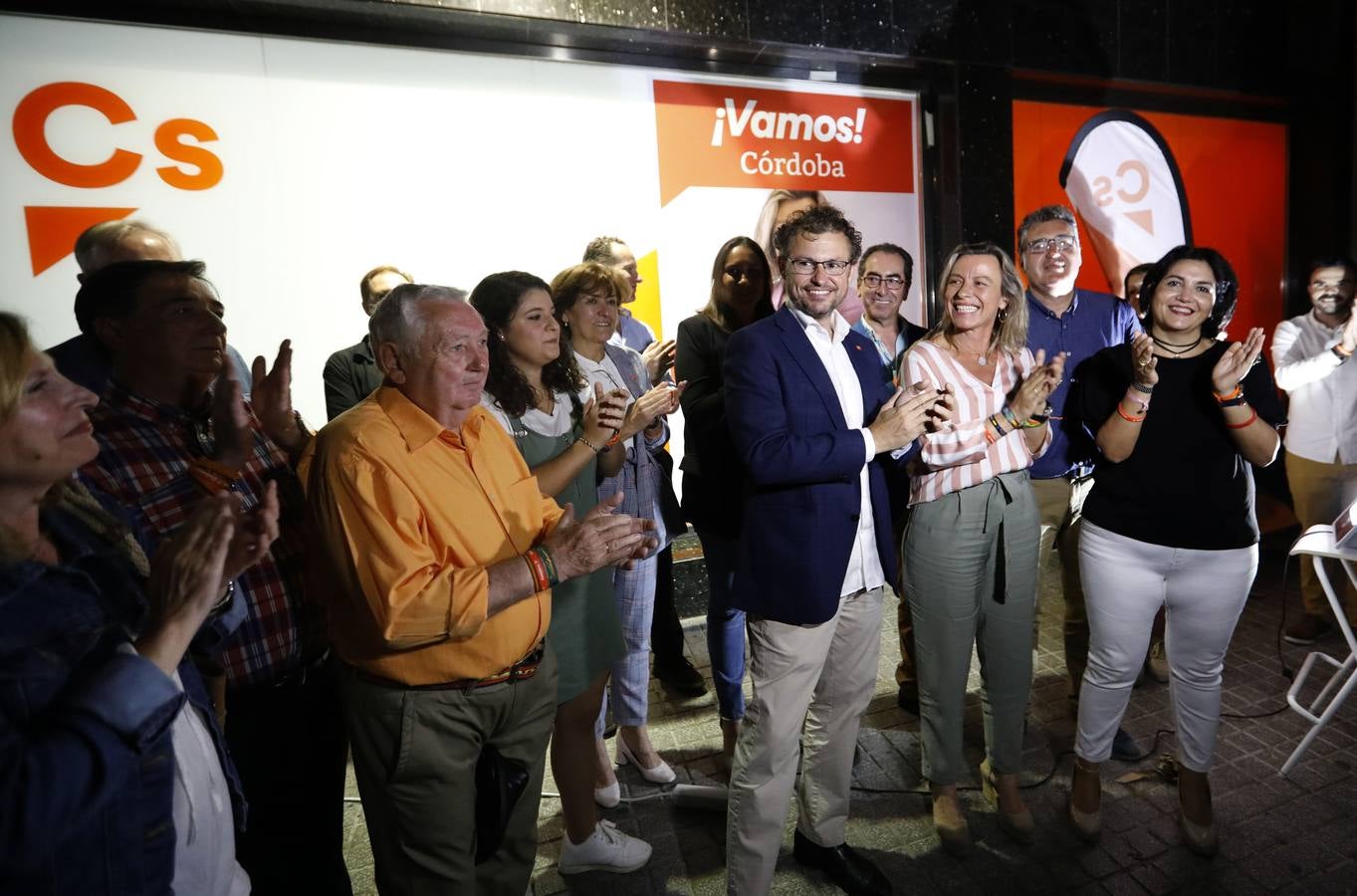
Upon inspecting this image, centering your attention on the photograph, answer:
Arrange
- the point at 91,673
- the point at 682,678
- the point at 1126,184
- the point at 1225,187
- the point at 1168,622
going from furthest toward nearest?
1. the point at 1225,187
2. the point at 1126,184
3. the point at 682,678
4. the point at 1168,622
5. the point at 91,673

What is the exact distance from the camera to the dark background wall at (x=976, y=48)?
3.97 meters

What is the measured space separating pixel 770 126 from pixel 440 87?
2202 mm

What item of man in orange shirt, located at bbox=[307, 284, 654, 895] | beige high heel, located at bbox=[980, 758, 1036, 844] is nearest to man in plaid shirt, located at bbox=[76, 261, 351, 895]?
man in orange shirt, located at bbox=[307, 284, 654, 895]

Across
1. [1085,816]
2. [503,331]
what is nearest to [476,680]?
[503,331]

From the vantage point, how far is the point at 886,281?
3502mm

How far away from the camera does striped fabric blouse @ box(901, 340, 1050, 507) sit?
248 cm

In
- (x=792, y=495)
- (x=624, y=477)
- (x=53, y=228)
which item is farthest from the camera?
(x=53, y=228)

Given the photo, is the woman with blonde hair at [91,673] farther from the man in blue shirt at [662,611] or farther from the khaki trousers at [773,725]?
the man in blue shirt at [662,611]

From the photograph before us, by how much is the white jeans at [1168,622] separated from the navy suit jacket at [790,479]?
1.09 m

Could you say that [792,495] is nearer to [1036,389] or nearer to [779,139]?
[1036,389]

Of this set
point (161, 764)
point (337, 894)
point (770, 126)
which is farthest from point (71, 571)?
point (770, 126)

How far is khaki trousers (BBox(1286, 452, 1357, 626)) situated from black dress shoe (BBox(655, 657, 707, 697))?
3.58 metres

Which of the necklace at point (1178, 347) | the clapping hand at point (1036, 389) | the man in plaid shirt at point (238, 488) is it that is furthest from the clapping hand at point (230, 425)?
the necklace at point (1178, 347)

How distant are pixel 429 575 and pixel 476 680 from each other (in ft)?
1.08
